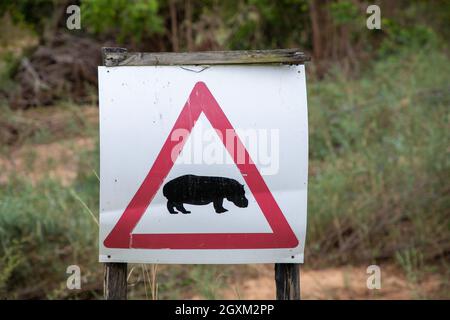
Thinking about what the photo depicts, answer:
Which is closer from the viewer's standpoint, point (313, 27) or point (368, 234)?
point (368, 234)

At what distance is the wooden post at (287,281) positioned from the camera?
2.53m

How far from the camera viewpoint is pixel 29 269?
15.1 ft

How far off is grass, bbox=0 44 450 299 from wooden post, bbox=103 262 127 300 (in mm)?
1299

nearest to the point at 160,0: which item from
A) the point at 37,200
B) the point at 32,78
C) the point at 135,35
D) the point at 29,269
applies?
the point at 135,35

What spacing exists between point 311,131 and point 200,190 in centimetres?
468

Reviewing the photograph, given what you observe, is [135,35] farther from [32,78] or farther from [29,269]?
[29,269]

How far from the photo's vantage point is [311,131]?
6988 millimetres

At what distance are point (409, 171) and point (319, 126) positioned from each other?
172 cm

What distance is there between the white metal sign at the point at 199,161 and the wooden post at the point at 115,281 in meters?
0.11
